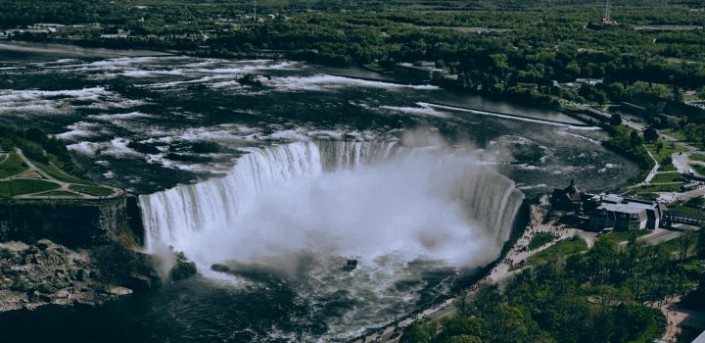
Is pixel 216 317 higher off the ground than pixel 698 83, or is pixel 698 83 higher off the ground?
pixel 698 83

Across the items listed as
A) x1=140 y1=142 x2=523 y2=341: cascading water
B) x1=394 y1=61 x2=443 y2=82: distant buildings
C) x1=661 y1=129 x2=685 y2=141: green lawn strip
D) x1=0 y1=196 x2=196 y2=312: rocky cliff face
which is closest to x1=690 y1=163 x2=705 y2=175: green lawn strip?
x1=661 y1=129 x2=685 y2=141: green lawn strip

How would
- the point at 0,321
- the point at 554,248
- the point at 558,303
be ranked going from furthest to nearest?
the point at 554,248 → the point at 0,321 → the point at 558,303

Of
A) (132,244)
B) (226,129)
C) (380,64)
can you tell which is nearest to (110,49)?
(380,64)

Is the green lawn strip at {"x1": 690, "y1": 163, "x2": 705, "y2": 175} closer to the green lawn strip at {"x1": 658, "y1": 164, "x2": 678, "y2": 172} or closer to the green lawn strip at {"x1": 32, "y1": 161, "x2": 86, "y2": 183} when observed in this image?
the green lawn strip at {"x1": 658, "y1": 164, "x2": 678, "y2": 172}

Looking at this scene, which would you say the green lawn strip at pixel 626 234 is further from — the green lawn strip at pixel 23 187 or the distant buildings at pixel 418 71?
the distant buildings at pixel 418 71

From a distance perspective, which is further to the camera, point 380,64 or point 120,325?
point 380,64

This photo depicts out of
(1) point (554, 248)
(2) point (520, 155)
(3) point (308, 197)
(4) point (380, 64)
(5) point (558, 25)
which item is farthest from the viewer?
(5) point (558, 25)

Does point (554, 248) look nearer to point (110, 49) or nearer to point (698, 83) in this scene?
point (698, 83)
